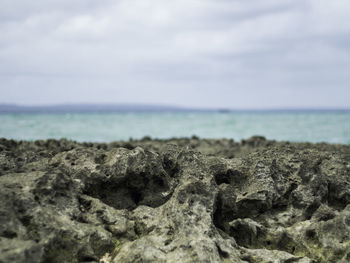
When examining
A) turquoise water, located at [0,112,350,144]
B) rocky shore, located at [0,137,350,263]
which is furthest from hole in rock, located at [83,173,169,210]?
turquoise water, located at [0,112,350,144]

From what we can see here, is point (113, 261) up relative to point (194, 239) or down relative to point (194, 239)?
down

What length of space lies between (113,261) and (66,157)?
85.7 inches

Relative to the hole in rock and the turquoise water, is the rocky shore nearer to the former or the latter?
the hole in rock

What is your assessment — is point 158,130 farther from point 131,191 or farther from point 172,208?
point 172,208

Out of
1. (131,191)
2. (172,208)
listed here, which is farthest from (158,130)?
(172,208)

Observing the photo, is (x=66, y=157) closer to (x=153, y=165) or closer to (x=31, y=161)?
(x=31, y=161)

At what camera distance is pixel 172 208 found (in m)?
5.42

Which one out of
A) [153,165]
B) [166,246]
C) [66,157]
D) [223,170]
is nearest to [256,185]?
[223,170]

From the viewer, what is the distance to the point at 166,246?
4984 mm

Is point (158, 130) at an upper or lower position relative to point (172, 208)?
lower

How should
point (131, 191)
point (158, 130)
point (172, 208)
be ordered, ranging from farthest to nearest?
point (158, 130) < point (131, 191) < point (172, 208)

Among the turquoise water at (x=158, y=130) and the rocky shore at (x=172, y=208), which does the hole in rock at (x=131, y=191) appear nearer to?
the rocky shore at (x=172, y=208)

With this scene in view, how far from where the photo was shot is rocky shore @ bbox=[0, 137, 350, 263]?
4.81m

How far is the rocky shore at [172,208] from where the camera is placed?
481 centimetres
